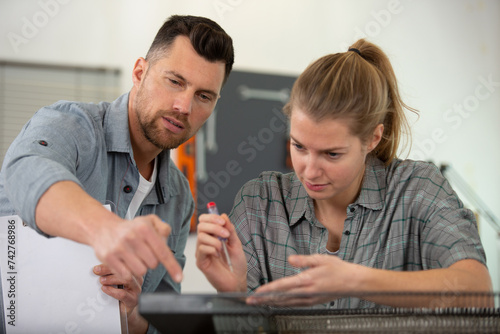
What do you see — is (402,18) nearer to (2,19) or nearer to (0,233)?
(2,19)

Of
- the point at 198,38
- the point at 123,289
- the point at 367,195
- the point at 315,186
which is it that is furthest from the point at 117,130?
the point at 367,195

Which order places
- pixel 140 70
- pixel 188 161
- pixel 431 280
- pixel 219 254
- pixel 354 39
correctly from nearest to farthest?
pixel 431 280
pixel 219 254
pixel 140 70
pixel 188 161
pixel 354 39

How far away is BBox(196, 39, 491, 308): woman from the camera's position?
1.15 meters

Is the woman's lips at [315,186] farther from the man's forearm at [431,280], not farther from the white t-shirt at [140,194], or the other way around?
the white t-shirt at [140,194]

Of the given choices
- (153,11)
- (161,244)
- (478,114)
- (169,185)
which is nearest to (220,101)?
(153,11)

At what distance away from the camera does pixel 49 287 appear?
44.0 inches

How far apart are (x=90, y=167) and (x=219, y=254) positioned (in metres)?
0.47

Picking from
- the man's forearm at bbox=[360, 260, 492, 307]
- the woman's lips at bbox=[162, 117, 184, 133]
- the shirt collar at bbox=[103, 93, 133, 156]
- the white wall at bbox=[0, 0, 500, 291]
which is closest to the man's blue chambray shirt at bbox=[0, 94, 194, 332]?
the shirt collar at bbox=[103, 93, 133, 156]

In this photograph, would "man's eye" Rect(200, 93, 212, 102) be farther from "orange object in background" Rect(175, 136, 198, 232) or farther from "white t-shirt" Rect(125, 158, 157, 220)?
"orange object in background" Rect(175, 136, 198, 232)

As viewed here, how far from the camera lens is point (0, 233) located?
1126 millimetres

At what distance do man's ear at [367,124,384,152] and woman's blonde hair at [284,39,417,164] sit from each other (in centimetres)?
2

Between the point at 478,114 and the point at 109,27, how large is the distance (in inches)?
109

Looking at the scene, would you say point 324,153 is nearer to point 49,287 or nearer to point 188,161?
point 49,287

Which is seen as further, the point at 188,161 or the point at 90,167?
the point at 188,161
